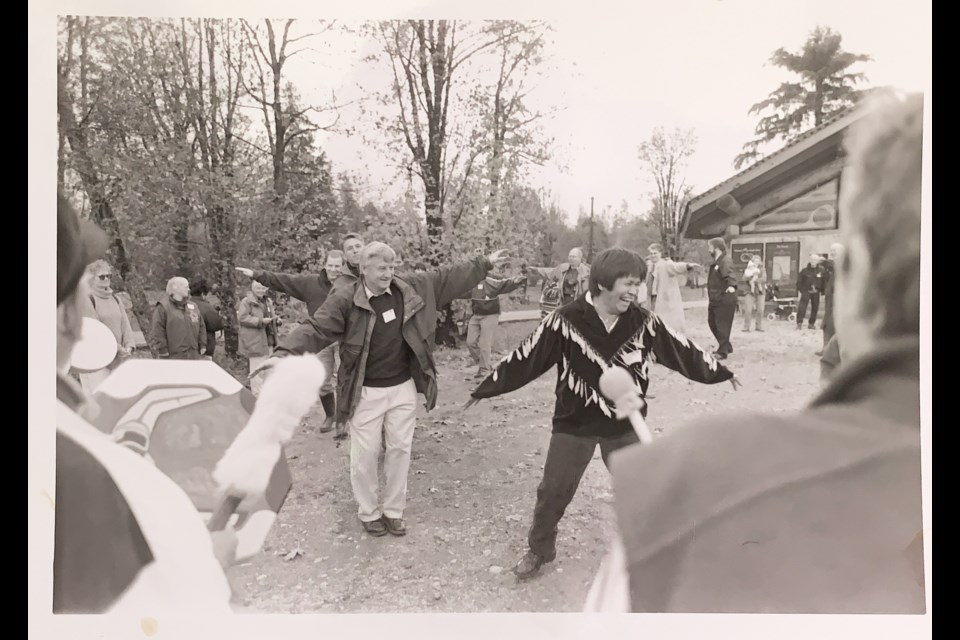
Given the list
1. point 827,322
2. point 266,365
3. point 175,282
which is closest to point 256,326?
point 266,365

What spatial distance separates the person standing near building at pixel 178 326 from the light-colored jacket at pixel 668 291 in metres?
2.52

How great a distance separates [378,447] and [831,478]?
240 cm

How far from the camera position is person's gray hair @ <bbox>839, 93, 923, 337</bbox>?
2828mm

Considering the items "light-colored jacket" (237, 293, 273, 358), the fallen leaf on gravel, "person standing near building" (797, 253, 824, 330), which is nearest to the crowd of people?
"person standing near building" (797, 253, 824, 330)

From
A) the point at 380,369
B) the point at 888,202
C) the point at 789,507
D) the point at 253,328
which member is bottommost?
the point at 789,507

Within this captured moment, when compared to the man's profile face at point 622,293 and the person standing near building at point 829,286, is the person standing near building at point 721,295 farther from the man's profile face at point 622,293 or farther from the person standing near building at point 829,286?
the man's profile face at point 622,293

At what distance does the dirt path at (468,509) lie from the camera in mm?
2773

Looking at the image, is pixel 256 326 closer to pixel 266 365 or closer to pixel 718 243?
pixel 266 365

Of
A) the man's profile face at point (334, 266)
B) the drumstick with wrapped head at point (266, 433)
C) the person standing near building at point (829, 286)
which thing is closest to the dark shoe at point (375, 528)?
the drumstick with wrapped head at point (266, 433)

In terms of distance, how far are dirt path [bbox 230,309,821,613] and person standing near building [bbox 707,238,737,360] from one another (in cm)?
7

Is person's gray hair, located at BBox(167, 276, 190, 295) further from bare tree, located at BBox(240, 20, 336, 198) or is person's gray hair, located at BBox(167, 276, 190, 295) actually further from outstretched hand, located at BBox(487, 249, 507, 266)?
outstretched hand, located at BBox(487, 249, 507, 266)

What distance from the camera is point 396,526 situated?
2.82 m

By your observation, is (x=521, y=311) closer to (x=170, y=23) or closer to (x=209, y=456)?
(x=209, y=456)

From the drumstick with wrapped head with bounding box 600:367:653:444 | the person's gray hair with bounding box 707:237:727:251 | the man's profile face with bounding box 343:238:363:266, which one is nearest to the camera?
the drumstick with wrapped head with bounding box 600:367:653:444
